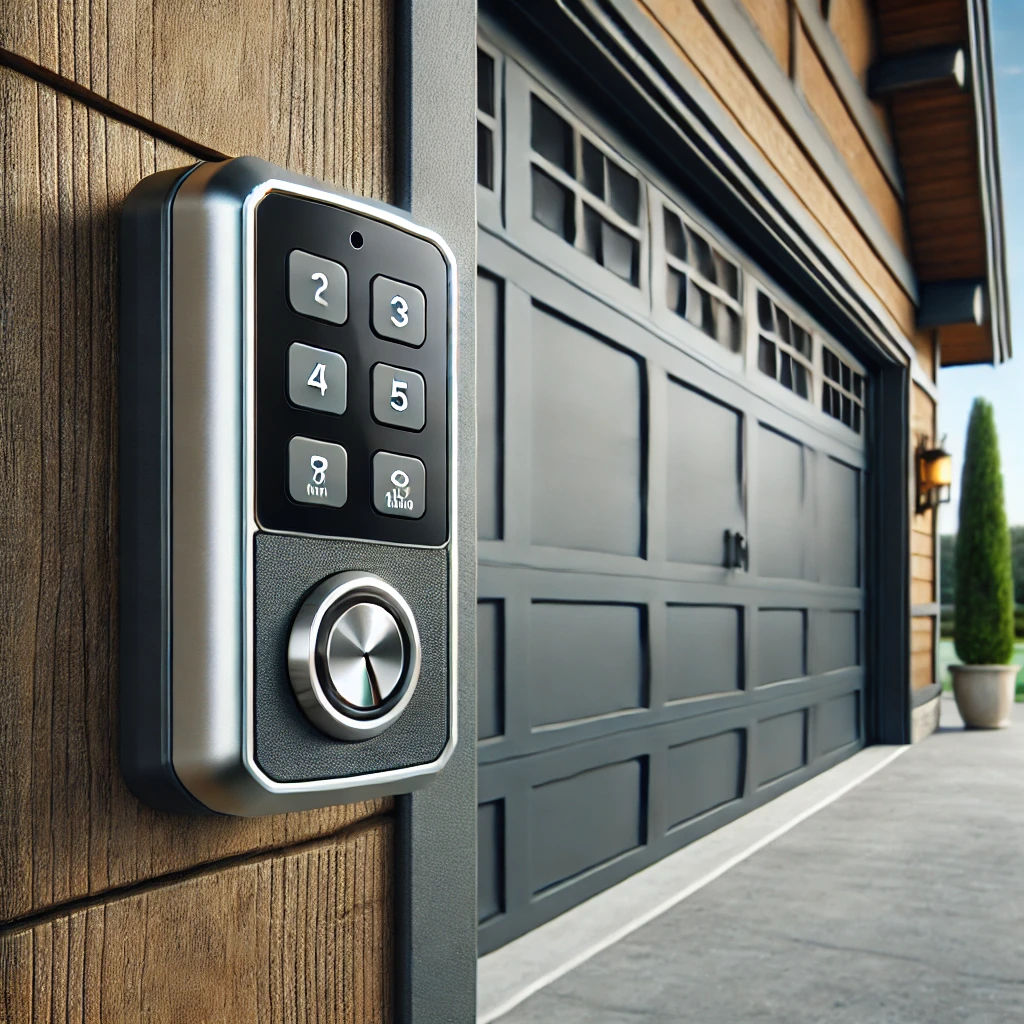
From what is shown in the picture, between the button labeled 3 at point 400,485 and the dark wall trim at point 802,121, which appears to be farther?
the dark wall trim at point 802,121

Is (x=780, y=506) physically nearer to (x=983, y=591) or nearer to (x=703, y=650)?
(x=703, y=650)

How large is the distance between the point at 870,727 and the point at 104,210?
227 inches

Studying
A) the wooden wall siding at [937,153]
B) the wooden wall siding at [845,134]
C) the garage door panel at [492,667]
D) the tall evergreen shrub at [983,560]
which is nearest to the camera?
the garage door panel at [492,667]

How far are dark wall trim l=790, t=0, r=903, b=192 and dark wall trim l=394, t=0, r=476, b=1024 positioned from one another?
10.2 feet

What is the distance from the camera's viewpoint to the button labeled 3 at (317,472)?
44 centimetres

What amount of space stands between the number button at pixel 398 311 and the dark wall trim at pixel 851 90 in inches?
129

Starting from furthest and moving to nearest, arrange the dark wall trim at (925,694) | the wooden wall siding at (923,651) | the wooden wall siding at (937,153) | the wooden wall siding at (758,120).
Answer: the wooden wall siding at (923,651) < the dark wall trim at (925,694) < the wooden wall siding at (937,153) < the wooden wall siding at (758,120)

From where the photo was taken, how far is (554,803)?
2.53 m

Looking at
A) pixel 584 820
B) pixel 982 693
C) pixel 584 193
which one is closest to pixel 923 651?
pixel 982 693

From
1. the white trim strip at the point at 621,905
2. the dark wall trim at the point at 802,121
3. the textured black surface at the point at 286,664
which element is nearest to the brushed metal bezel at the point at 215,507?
the textured black surface at the point at 286,664

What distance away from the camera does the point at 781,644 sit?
4.20m

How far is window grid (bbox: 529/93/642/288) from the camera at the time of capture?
2504mm

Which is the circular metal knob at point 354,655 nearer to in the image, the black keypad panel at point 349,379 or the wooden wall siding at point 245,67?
the black keypad panel at point 349,379

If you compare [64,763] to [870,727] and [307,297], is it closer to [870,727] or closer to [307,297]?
[307,297]
